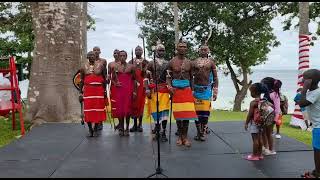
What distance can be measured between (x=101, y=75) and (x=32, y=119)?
3174 millimetres

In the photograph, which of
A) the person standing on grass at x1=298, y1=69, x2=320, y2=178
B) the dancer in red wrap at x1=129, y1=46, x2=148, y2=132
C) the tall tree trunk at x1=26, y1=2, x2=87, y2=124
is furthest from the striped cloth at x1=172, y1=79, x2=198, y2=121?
the tall tree trunk at x1=26, y1=2, x2=87, y2=124

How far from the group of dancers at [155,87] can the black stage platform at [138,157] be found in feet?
1.24

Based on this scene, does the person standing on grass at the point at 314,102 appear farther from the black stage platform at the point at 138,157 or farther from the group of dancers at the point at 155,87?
the group of dancers at the point at 155,87

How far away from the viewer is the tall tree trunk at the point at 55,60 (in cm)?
1001

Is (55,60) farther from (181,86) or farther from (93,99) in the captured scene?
(181,86)

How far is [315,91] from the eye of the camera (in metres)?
5.10

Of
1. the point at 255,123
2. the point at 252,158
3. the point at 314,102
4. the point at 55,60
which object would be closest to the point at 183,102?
the point at 255,123

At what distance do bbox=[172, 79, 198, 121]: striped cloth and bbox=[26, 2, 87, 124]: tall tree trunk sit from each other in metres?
4.05

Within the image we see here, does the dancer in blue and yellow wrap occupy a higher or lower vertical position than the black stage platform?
higher

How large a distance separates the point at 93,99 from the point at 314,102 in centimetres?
401

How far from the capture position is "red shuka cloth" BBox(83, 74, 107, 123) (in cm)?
789

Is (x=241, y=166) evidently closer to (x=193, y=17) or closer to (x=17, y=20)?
(x=17, y=20)

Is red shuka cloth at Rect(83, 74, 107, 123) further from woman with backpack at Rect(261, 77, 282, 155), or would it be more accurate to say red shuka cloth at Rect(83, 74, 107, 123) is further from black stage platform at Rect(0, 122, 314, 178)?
woman with backpack at Rect(261, 77, 282, 155)

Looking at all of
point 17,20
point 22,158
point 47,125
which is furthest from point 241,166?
point 17,20
